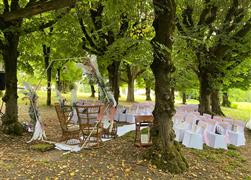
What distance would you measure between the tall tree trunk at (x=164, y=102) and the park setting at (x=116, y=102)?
1.0 inches

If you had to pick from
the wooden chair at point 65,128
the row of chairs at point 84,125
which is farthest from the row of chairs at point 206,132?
the wooden chair at point 65,128

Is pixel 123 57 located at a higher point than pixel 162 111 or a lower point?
higher

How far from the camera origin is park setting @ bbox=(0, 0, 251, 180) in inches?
275

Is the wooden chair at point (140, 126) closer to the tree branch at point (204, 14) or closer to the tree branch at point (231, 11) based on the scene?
the tree branch at point (204, 14)

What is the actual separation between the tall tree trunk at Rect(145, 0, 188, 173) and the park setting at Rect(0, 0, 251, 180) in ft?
0.08

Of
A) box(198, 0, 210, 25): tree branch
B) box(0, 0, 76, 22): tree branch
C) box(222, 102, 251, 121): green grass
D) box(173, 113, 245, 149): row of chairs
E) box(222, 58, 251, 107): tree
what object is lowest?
box(222, 102, 251, 121): green grass

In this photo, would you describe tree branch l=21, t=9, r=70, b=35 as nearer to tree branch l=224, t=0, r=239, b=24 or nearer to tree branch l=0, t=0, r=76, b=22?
tree branch l=0, t=0, r=76, b=22

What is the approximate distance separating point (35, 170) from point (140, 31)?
7.34 metres

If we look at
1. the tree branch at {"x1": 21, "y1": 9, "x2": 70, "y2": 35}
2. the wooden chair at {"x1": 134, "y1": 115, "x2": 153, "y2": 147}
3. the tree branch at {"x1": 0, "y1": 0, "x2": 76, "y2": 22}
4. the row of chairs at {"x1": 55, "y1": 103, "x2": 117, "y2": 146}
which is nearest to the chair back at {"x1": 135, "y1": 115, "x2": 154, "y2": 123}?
the wooden chair at {"x1": 134, "y1": 115, "x2": 153, "y2": 147}

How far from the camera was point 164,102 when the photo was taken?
7273 millimetres

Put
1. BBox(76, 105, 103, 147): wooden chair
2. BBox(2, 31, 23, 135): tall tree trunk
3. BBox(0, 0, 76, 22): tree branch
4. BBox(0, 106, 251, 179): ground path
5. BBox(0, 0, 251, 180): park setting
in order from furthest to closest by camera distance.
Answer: BBox(2, 31, 23, 135): tall tree trunk → BBox(76, 105, 103, 147): wooden chair → BBox(0, 0, 251, 180): park setting → BBox(0, 0, 76, 22): tree branch → BBox(0, 106, 251, 179): ground path

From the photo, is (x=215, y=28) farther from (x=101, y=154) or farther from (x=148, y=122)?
(x=101, y=154)

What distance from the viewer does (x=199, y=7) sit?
14.8m

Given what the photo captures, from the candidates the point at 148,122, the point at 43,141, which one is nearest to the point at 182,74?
the point at 148,122
